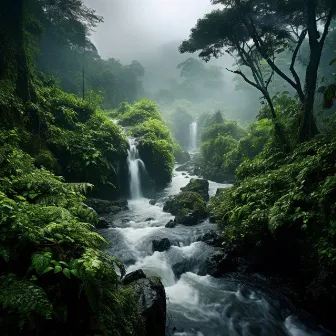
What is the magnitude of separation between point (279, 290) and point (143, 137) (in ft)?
57.5

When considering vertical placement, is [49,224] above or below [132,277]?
above

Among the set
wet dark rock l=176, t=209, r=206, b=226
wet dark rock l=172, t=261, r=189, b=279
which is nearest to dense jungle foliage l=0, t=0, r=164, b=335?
wet dark rock l=172, t=261, r=189, b=279

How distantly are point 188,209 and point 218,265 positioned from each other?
4978mm

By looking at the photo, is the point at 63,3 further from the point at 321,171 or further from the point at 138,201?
the point at 321,171

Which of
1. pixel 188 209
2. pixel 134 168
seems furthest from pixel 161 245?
pixel 134 168

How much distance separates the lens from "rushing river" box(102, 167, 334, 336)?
5273 millimetres

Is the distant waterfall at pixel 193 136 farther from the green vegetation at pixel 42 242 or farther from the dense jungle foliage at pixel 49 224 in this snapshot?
the green vegetation at pixel 42 242

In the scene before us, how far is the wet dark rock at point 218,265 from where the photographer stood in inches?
282

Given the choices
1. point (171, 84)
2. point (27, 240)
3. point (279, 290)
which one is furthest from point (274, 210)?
point (171, 84)

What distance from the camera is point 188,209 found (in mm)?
12070

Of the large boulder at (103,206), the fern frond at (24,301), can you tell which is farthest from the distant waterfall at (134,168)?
the fern frond at (24,301)

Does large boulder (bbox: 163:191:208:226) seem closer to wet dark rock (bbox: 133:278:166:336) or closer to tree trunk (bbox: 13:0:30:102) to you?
wet dark rock (bbox: 133:278:166:336)

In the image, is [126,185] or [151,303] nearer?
[151,303]

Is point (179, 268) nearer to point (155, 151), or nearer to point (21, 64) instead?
point (21, 64)
